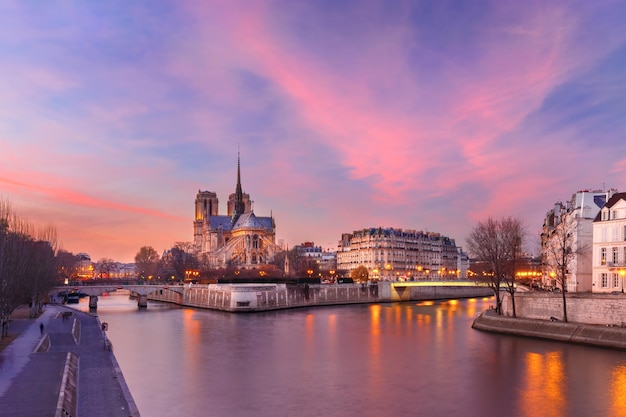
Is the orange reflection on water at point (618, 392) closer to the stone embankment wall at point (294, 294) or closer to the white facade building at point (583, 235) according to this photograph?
the white facade building at point (583, 235)

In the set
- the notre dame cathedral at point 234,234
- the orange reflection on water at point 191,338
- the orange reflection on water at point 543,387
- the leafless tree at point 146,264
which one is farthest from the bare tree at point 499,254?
the leafless tree at point 146,264

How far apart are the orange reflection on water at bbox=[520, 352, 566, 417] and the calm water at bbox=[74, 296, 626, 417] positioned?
44 mm

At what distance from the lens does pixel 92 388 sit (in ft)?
72.6

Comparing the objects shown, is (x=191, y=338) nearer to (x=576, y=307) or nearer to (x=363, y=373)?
(x=363, y=373)

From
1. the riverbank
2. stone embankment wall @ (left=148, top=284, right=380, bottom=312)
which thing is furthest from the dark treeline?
the riverbank

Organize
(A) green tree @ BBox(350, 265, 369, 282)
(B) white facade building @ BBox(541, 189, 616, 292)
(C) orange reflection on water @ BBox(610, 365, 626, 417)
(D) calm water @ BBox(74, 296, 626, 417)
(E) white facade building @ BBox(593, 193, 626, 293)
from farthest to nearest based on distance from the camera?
1. (A) green tree @ BBox(350, 265, 369, 282)
2. (B) white facade building @ BBox(541, 189, 616, 292)
3. (E) white facade building @ BBox(593, 193, 626, 293)
4. (D) calm water @ BBox(74, 296, 626, 417)
5. (C) orange reflection on water @ BBox(610, 365, 626, 417)

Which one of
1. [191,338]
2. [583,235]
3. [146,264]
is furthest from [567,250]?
[146,264]

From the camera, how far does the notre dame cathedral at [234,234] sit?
487 feet

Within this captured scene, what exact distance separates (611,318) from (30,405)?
3325 cm

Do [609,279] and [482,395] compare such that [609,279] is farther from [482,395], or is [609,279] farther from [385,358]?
[482,395]

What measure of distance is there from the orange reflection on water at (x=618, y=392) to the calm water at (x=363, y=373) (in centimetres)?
4

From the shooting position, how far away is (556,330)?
3969 centimetres

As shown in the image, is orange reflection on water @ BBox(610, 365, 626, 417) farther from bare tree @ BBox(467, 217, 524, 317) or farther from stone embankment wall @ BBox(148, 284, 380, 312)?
stone embankment wall @ BBox(148, 284, 380, 312)

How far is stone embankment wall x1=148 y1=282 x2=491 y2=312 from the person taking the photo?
70750 millimetres
